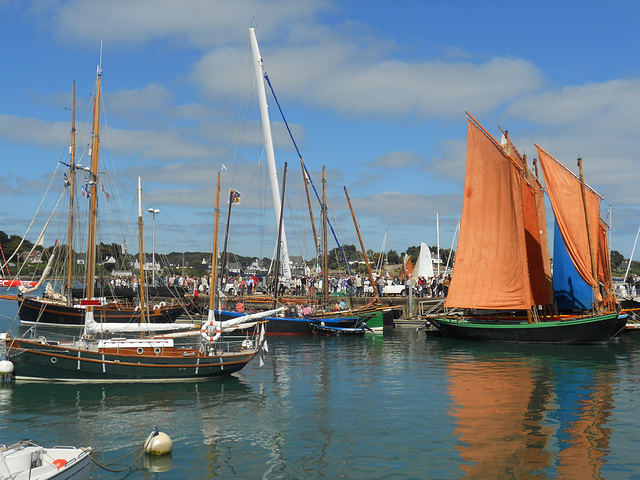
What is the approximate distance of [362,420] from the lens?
22688mm

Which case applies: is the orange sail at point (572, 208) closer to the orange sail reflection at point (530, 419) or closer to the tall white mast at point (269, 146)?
the orange sail reflection at point (530, 419)

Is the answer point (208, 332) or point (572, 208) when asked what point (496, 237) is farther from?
point (208, 332)

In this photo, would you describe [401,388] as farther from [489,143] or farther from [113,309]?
[113,309]

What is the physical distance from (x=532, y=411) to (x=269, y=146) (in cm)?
4259

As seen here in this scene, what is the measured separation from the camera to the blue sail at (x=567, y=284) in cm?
4641

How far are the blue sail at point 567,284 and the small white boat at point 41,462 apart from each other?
38494 millimetres

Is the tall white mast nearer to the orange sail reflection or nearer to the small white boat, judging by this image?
the orange sail reflection

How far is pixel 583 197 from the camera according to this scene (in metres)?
42.6

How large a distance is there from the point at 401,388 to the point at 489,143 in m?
24.1

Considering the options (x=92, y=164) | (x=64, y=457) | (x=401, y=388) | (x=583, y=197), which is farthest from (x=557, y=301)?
(x=64, y=457)

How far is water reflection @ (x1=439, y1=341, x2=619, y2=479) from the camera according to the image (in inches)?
698

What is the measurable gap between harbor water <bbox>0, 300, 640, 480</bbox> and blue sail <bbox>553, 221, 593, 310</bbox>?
1035 centimetres

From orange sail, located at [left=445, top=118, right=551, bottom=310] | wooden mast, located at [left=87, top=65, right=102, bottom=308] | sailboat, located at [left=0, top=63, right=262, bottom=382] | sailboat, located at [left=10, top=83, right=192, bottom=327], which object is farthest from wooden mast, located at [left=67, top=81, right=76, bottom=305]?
orange sail, located at [left=445, top=118, right=551, bottom=310]

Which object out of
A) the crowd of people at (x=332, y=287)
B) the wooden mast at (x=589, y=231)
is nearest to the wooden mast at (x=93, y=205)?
the crowd of people at (x=332, y=287)
